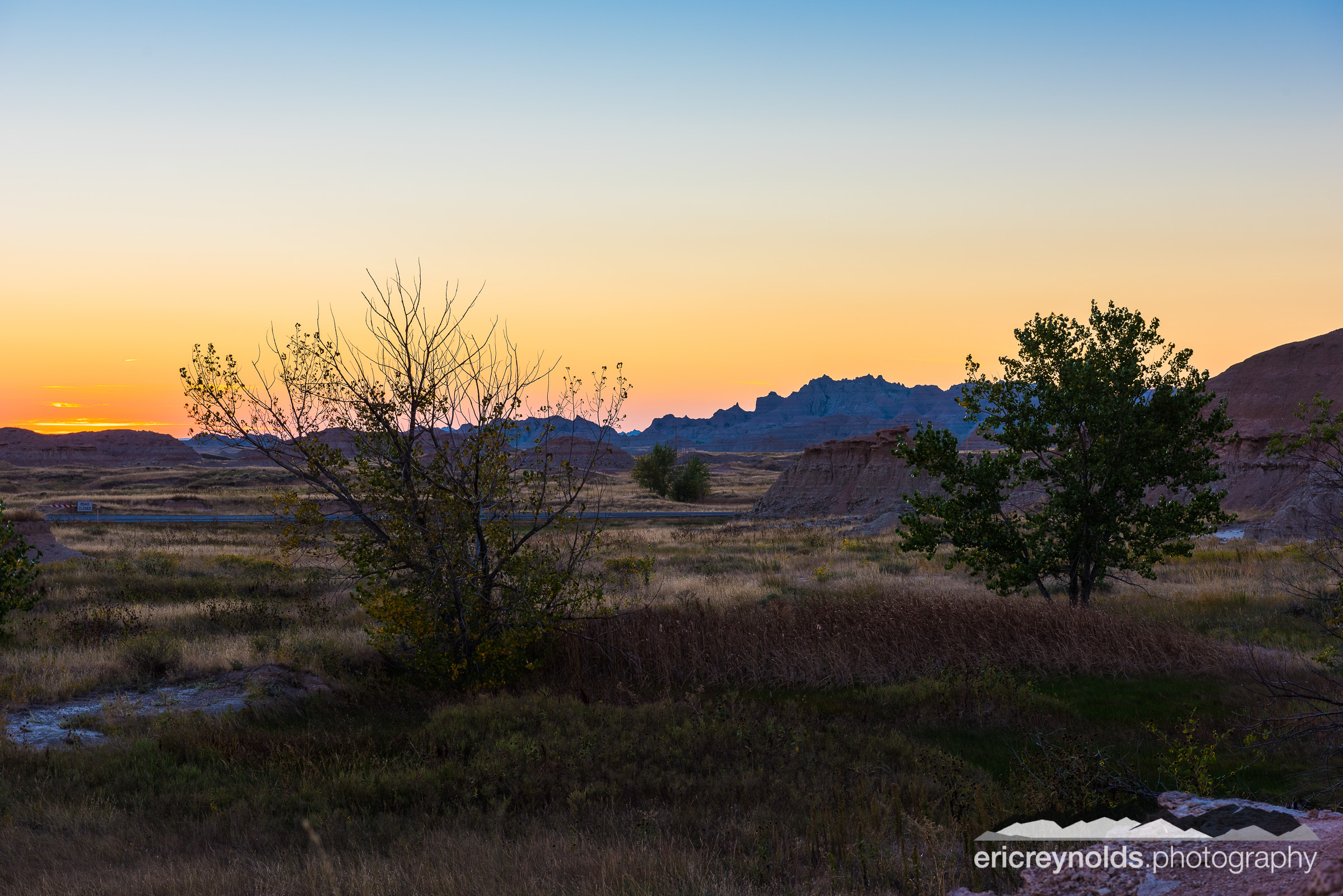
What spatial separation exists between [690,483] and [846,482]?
1913cm

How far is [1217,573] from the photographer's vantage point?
72.2 feet

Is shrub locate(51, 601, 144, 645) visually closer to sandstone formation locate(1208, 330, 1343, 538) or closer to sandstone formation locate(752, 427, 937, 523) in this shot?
sandstone formation locate(1208, 330, 1343, 538)

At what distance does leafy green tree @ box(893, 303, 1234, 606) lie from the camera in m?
14.6

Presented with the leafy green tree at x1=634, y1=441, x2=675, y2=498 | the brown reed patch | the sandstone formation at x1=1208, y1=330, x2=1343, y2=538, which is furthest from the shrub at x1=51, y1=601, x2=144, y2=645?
the leafy green tree at x1=634, y1=441, x2=675, y2=498

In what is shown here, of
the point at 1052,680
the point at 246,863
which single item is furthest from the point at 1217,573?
the point at 246,863

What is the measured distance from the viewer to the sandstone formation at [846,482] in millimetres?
59906

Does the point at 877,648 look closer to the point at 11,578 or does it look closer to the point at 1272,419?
the point at 11,578

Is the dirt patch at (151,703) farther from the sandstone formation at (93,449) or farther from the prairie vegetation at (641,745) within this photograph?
the sandstone formation at (93,449)

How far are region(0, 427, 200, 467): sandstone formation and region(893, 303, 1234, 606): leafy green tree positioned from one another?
186541mm

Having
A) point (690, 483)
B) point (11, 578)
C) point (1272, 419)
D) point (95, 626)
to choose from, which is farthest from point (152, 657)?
point (690, 483)

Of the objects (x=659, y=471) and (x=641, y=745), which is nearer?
(x=641, y=745)

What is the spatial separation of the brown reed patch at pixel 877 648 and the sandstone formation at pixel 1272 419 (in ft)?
92.1

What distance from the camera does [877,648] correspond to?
13.0m

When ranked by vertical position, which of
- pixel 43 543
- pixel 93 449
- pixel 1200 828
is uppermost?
pixel 93 449
